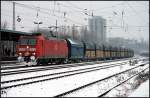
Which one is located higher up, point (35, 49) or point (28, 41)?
point (28, 41)

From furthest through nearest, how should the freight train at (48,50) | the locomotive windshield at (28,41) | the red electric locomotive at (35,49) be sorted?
Answer: the locomotive windshield at (28,41), the freight train at (48,50), the red electric locomotive at (35,49)

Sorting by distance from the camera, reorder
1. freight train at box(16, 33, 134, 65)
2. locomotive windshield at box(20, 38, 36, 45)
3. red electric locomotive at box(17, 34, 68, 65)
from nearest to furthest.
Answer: red electric locomotive at box(17, 34, 68, 65) → freight train at box(16, 33, 134, 65) → locomotive windshield at box(20, 38, 36, 45)

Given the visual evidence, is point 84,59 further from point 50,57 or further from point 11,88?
point 11,88

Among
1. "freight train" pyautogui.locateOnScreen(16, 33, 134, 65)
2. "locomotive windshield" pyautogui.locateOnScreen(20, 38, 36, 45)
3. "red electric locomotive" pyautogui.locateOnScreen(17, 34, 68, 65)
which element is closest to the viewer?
"red electric locomotive" pyautogui.locateOnScreen(17, 34, 68, 65)

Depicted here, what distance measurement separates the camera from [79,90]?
13281mm

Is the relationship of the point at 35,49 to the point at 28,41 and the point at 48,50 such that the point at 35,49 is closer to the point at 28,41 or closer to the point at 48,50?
the point at 28,41

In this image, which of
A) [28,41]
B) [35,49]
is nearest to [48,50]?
[35,49]

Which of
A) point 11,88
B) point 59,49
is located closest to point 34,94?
point 11,88

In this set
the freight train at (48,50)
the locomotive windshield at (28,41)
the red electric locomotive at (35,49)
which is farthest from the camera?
the locomotive windshield at (28,41)

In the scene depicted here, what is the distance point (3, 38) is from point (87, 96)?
79.6 ft

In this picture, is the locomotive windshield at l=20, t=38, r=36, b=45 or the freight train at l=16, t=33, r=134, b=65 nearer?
the freight train at l=16, t=33, r=134, b=65

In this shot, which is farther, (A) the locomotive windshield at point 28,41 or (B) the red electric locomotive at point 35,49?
(A) the locomotive windshield at point 28,41

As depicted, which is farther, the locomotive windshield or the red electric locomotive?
the locomotive windshield

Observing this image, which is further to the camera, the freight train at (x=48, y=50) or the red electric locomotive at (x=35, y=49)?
the freight train at (x=48, y=50)
